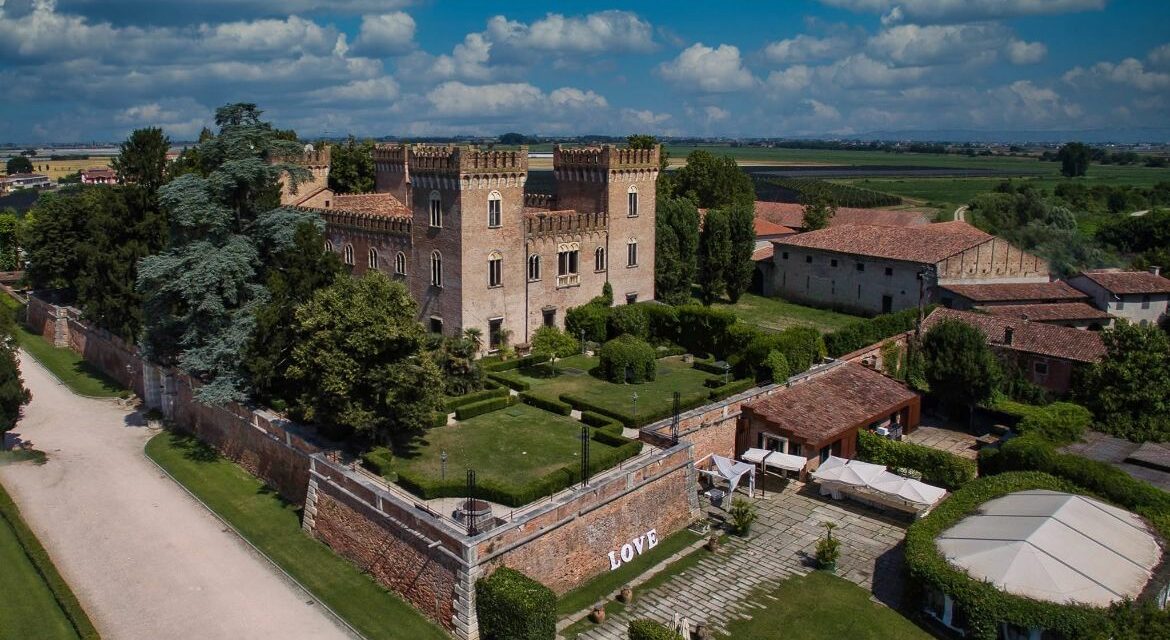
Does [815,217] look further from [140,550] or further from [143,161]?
[140,550]

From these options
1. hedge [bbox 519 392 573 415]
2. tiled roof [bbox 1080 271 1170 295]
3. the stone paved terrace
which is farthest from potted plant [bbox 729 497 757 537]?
tiled roof [bbox 1080 271 1170 295]

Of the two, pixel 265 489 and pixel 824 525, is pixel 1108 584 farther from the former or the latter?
pixel 265 489

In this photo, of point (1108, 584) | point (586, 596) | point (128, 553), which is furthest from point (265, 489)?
point (1108, 584)

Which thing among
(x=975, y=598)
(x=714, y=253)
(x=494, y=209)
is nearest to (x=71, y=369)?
(x=494, y=209)

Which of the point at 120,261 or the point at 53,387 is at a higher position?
the point at 120,261

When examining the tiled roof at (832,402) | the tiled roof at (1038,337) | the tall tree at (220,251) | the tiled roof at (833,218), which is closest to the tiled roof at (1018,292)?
the tiled roof at (1038,337)

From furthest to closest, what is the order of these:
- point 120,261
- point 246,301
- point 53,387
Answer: point 53,387, point 120,261, point 246,301
